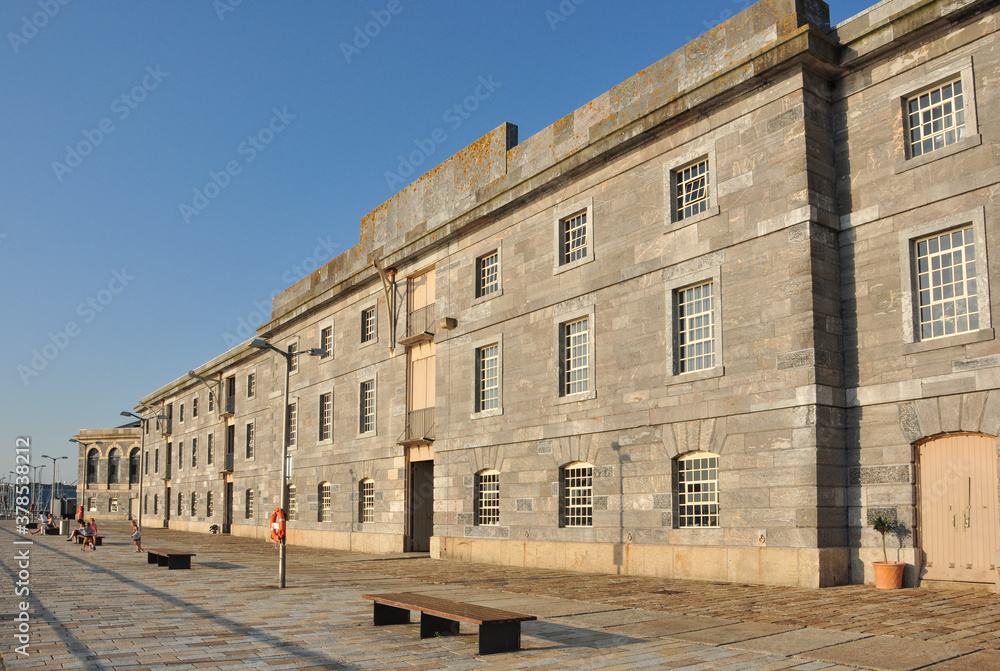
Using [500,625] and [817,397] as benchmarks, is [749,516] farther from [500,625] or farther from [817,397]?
[500,625]

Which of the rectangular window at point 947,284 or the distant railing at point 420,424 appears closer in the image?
the rectangular window at point 947,284

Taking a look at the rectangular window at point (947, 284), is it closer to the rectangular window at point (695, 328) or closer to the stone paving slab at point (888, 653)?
the rectangular window at point (695, 328)

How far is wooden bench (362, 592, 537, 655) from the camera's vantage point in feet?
31.6

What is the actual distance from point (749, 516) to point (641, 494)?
9.71ft

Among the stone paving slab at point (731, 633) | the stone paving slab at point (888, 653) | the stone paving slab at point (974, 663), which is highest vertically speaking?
the stone paving slab at point (974, 663)

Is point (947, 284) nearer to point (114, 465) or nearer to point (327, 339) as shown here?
point (327, 339)

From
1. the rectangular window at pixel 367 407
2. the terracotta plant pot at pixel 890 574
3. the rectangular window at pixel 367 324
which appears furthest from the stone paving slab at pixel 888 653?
the rectangular window at pixel 367 324

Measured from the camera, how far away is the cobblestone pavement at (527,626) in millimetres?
9195

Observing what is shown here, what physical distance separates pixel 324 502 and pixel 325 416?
3537 millimetres

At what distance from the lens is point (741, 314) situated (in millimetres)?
17500

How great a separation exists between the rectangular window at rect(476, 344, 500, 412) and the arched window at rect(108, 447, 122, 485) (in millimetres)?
66443

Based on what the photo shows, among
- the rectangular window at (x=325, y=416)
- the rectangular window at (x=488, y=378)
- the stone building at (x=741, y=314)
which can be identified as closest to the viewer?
the stone building at (x=741, y=314)

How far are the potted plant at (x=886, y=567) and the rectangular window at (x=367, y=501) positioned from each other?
19.7m

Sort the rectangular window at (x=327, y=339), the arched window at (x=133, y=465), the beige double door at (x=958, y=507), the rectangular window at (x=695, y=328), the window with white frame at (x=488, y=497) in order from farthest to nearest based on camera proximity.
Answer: the arched window at (x=133, y=465)
the rectangular window at (x=327, y=339)
the window with white frame at (x=488, y=497)
the rectangular window at (x=695, y=328)
the beige double door at (x=958, y=507)
